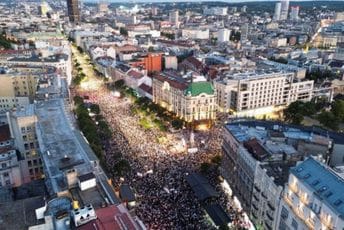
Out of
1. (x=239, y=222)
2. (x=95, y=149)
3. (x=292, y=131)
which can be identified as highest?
(x=292, y=131)

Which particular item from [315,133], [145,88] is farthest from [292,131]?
[145,88]

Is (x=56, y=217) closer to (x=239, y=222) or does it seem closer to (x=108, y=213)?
(x=108, y=213)

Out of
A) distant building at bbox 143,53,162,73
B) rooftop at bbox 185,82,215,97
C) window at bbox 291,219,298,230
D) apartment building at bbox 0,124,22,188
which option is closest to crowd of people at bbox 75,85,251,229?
rooftop at bbox 185,82,215,97

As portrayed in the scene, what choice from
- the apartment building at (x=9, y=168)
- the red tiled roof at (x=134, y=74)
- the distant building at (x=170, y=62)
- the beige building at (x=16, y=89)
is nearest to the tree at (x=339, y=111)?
the red tiled roof at (x=134, y=74)

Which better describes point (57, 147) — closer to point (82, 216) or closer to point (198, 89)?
point (82, 216)

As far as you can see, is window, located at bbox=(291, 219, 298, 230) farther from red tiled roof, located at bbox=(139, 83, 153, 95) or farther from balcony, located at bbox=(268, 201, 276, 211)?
red tiled roof, located at bbox=(139, 83, 153, 95)

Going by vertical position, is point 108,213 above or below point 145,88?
above

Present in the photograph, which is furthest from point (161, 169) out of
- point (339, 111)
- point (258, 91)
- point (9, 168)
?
point (339, 111)
